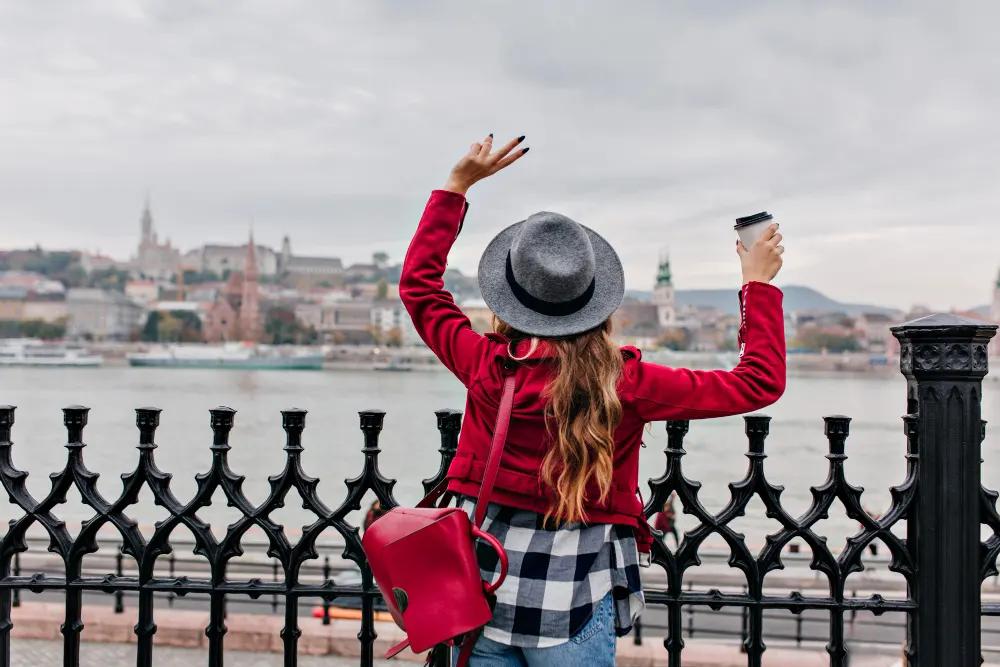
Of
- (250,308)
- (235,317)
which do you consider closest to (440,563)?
(235,317)

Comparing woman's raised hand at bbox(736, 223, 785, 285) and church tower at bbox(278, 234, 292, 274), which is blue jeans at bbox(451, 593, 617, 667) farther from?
church tower at bbox(278, 234, 292, 274)

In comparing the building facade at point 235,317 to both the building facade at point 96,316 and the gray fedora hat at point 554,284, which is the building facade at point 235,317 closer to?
the building facade at point 96,316

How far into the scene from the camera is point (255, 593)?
287 centimetres

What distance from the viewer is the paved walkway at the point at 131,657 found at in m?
6.24

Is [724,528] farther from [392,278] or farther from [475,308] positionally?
[392,278]

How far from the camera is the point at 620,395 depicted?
6.16 feet

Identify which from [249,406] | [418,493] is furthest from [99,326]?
[418,493]

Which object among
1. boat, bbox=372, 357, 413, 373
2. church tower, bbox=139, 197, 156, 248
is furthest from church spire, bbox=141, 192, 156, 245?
boat, bbox=372, 357, 413, 373

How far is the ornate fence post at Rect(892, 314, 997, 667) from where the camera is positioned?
268cm

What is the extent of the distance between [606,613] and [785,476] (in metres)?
27.0

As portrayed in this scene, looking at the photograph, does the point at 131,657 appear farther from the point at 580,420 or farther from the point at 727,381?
the point at 727,381

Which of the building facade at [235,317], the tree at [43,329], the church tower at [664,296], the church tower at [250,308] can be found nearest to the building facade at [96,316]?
the tree at [43,329]

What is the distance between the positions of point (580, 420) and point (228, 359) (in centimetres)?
9756

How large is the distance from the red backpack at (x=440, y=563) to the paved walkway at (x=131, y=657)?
4959 millimetres
